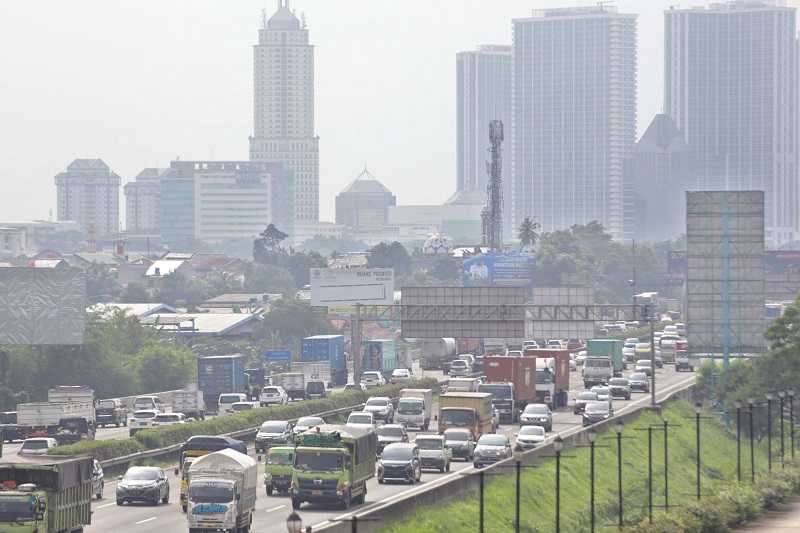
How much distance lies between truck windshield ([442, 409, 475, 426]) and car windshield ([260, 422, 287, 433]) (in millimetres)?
6802

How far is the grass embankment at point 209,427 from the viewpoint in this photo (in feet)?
231

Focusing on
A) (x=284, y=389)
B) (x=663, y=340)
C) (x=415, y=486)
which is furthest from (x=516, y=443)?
(x=663, y=340)

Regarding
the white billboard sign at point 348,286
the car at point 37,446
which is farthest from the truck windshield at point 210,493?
the white billboard sign at point 348,286

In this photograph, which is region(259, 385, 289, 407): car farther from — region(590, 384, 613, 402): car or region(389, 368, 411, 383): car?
region(389, 368, 411, 383): car

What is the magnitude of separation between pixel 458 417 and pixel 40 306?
39.5 metres

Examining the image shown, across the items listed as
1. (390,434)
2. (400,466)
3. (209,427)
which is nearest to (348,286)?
(209,427)

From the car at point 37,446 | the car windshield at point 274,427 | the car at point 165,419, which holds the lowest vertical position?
the car at point 165,419

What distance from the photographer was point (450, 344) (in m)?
152

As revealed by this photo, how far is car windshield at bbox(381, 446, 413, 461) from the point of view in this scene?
63250 mm

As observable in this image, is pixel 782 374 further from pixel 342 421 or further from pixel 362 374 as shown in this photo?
pixel 362 374

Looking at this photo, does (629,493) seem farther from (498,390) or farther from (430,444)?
(498,390)

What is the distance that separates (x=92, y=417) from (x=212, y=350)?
2650 inches

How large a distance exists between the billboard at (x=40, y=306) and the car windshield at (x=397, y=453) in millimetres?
51377

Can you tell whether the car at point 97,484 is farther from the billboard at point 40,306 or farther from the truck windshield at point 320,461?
the billboard at point 40,306
